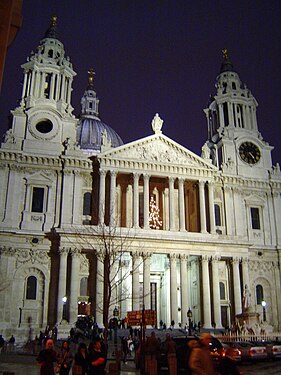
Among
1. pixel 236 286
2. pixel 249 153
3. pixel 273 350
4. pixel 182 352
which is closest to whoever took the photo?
pixel 182 352

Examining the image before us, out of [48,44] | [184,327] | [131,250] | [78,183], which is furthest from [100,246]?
[48,44]

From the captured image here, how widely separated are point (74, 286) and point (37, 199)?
32.9 ft

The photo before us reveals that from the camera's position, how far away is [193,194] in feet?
161

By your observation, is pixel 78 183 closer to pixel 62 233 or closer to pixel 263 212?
pixel 62 233

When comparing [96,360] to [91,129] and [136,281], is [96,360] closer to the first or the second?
[136,281]

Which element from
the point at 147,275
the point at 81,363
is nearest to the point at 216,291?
the point at 147,275

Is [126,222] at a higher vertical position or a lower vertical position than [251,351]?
higher

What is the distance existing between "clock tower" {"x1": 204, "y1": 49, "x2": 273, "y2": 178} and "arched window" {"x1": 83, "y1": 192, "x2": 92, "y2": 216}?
1571cm

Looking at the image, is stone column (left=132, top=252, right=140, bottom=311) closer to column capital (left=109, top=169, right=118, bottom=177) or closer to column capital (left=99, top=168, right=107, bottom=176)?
column capital (left=109, top=169, right=118, bottom=177)

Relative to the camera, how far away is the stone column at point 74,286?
3875cm

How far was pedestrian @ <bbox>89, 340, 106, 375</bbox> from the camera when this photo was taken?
10211mm

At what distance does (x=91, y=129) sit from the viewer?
74438 millimetres

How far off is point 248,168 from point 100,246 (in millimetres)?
21663

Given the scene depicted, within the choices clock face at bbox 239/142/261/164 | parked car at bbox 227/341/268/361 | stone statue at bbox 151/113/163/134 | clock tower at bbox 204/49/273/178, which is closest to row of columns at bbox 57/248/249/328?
clock tower at bbox 204/49/273/178
